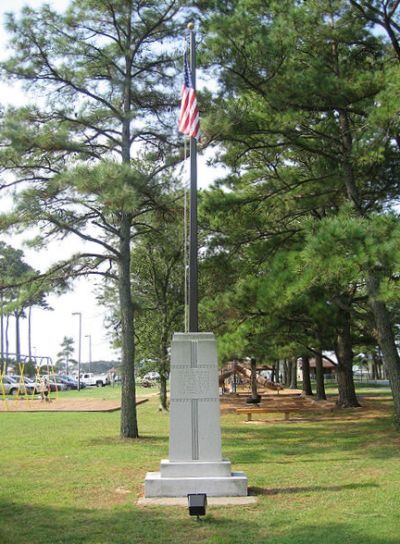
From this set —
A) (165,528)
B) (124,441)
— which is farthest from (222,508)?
(124,441)

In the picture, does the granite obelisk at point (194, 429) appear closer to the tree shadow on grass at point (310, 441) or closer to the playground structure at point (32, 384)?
the tree shadow on grass at point (310, 441)

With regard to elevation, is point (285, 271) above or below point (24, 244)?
below

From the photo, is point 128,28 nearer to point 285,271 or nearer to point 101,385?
point 285,271

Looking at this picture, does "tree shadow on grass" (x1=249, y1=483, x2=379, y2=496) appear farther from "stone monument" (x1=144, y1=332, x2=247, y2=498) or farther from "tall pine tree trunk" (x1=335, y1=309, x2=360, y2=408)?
"tall pine tree trunk" (x1=335, y1=309, x2=360, y2=408)

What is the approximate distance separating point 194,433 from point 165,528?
2.06m

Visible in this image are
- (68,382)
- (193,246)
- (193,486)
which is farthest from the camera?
(68,382)

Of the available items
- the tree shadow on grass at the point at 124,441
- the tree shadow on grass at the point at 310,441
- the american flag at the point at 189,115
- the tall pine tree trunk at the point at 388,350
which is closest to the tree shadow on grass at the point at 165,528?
the tree shadow on grass at the point at 310,441

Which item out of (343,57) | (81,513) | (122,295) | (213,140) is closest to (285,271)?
(213,140)

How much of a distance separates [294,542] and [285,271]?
7.13 m

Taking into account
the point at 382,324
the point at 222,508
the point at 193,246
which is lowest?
the point at 222,508

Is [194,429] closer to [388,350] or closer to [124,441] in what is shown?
[124,441]

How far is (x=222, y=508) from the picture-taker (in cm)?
749

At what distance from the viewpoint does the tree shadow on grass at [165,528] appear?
6051mm

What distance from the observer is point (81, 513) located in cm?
730
